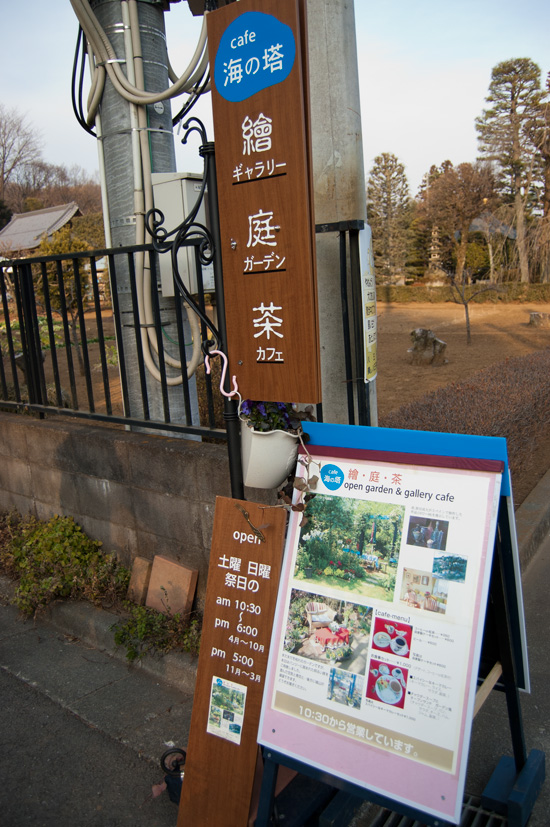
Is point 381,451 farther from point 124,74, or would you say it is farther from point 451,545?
point 124,74

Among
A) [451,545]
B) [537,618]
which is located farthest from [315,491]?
[537,618]

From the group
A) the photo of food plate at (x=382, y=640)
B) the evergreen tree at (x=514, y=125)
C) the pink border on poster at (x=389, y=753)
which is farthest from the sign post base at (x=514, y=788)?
the evergreen tree at (x=514, y=125)

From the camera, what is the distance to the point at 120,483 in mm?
4062

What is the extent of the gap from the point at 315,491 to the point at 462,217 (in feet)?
129

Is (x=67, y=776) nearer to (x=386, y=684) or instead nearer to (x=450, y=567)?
(x=386, y=684)

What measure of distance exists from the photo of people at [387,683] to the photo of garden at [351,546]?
0.68 ft

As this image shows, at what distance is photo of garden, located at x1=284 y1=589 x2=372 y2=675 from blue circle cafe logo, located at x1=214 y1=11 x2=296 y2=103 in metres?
1.74

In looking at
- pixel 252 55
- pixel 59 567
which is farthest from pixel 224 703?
pixel 252 55

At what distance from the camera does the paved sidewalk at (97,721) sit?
2648 millimetres

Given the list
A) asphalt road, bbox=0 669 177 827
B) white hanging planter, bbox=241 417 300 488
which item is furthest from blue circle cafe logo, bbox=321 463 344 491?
asphalt road, bbox=0 669 177 827

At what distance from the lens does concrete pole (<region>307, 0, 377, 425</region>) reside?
2.96 meters

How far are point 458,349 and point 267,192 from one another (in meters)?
13.7

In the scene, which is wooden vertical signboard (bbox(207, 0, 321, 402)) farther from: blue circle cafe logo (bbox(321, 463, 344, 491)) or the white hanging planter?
blue circle cafe logo (bbox(321, 463, 344, 491))

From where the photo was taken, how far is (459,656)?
1.86m
